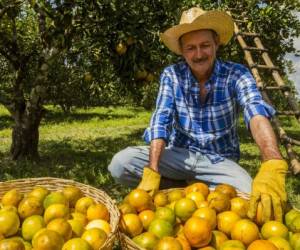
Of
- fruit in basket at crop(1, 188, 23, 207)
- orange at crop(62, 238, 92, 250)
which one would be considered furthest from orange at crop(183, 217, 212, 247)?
fruit in basket at crop(1, 188, 23, 207)

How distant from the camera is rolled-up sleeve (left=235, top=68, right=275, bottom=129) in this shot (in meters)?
3.68

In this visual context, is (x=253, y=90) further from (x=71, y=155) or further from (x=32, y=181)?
(x=71, y=155)

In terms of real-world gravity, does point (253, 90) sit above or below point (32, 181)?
above

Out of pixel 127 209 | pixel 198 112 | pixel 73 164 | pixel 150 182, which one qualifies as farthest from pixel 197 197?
pixel 73 164

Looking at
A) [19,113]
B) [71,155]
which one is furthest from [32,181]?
[71,155]

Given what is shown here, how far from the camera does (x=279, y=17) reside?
9.19 meters

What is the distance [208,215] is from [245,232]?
0.27 metres

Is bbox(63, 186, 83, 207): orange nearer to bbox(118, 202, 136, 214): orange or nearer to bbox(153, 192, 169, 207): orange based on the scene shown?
bbox(118, 202, 136, 214): orange

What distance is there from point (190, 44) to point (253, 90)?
2.20 ft

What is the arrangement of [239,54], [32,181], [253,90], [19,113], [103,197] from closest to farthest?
[103,197] < [32,181] < [253,90] < [19,113] < [239,54]

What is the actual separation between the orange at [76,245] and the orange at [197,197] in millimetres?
934

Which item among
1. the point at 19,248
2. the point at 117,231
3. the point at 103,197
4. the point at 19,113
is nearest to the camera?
the point at 19,248

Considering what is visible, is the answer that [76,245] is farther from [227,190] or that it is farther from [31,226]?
[227,190]

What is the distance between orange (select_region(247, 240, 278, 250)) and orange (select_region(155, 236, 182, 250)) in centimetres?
42
